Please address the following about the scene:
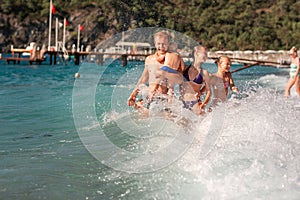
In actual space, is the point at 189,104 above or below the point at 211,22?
below

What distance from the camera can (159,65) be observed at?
6344mm

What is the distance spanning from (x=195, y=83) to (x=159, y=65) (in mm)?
802

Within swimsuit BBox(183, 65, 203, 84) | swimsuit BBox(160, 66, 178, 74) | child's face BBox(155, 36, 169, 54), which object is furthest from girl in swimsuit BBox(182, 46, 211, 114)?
child's face BBox(155, 36, 169, 54)

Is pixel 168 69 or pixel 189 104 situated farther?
pixel 189 104

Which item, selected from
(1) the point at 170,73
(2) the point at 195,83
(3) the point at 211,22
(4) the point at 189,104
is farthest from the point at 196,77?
(3) the point at 211,22

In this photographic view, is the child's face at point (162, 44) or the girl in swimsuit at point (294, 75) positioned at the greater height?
the child's face at point (162, 44)

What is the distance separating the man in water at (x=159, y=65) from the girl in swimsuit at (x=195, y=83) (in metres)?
0.27

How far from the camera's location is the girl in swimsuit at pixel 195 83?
6.68 metres

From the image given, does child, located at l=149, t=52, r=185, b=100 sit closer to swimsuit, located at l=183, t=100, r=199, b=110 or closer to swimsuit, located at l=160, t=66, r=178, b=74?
swimsuit, located at l=160, t=66, r=178, b=74

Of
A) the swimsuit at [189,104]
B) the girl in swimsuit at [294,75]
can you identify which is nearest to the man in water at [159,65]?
the swimsuit at [189,104]

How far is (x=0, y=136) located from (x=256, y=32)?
251 feet

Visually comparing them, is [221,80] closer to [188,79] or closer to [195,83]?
[195,83]

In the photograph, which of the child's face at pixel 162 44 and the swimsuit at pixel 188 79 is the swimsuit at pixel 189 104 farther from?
the child's face at pixel 162 44

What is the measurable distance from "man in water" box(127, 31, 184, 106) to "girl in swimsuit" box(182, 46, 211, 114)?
0.90 ft
